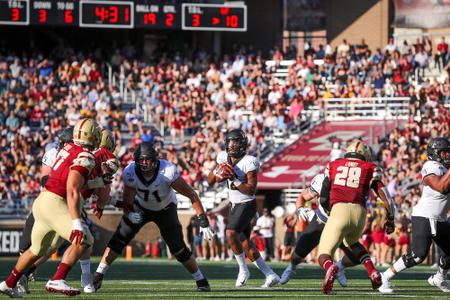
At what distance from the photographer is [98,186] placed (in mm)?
11492

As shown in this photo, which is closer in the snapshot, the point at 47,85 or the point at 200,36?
the point at 47,85

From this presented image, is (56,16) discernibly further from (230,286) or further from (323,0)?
(230,286)

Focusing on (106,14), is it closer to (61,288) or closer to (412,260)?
(412,260)

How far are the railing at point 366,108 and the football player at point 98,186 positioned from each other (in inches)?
698

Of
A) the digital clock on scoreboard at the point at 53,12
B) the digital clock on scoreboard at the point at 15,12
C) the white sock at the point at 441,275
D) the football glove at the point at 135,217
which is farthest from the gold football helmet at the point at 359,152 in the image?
the digital clock on scoreboard at the point at 15,12

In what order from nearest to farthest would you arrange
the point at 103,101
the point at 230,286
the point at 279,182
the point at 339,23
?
the point at 230,286, the point at 279,182, the point at 103,101, the point at 339,23

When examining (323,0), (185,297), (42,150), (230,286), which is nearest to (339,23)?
(323,0)

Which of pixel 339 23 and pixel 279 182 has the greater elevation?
pixel 339 23

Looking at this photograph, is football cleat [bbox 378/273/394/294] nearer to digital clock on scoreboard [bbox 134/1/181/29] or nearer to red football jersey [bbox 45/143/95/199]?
red football jersey [bbox 45/143/95/199]

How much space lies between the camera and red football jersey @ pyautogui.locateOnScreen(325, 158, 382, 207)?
12.3 metres

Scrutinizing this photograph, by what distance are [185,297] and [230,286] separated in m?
2.28

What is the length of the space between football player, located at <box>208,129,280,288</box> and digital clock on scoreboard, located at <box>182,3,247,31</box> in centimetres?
1781

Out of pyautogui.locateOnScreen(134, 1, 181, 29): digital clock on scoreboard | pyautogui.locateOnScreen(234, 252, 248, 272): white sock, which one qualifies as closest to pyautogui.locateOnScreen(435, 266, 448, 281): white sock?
pyautogui.locateOnScreen(234, 252, 248, 272): white sock

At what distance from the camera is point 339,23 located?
36.3 m
